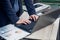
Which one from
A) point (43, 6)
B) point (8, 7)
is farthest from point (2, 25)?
point (43, 6)

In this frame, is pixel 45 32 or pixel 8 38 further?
pixel 45 32

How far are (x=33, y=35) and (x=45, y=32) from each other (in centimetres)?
10

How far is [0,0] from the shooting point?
0.98 meters

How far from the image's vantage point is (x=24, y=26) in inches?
40.2

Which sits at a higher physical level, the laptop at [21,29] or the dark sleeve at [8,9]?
the dark sleeve at [8,9]

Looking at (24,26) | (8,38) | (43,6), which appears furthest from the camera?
(43,6)

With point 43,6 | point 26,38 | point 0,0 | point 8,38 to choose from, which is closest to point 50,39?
point 26,38

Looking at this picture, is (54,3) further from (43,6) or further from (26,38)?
(26,38)

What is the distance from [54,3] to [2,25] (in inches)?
33.7

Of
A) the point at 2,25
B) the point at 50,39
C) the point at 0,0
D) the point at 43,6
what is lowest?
the point at 50,39

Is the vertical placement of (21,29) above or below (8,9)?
below

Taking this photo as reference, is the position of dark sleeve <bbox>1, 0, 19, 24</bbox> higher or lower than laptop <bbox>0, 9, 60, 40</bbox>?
higher

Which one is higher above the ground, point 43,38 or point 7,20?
point 7,20

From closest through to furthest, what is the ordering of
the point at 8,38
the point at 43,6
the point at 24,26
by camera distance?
the point at 8,38 → the point at 24,26 → the point at 43,6
